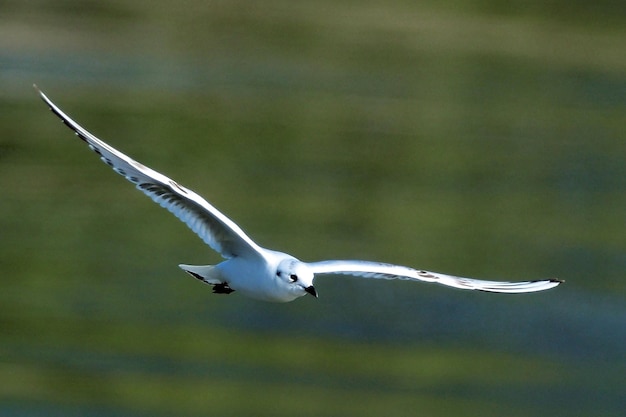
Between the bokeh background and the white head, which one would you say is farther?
the bokeh background

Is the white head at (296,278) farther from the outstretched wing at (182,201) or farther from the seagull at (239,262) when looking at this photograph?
the outstretched wing at (182,201)

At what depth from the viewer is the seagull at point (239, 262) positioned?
855 cm

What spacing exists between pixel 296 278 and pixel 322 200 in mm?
7329

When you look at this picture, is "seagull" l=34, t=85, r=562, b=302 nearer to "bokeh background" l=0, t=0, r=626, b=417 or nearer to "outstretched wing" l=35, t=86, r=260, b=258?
"outstretched wing" l=35, t=86, r=260, b=258

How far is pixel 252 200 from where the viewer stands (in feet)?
50.9

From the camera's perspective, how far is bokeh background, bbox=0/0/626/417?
12.4 metres

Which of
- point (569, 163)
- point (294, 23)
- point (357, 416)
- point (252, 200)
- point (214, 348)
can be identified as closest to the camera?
point (357, 416)

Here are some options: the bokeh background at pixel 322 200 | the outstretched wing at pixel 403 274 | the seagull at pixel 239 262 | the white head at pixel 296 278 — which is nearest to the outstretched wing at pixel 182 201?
the seagull at pixel 239 262

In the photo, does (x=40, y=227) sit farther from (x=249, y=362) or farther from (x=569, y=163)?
(x=569, y=163)

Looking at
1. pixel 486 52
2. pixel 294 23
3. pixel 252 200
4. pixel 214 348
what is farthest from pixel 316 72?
pixel 214 348

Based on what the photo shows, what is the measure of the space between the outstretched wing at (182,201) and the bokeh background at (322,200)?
278 centimetres

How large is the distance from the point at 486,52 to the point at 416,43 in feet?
3.74

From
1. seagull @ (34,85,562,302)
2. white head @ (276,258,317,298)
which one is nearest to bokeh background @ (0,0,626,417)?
seagull @ (34,85,562,302)

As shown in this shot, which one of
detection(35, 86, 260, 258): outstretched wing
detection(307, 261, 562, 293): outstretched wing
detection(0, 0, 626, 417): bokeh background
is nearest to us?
detection(35, 86, 260, 258): outstretched wing
